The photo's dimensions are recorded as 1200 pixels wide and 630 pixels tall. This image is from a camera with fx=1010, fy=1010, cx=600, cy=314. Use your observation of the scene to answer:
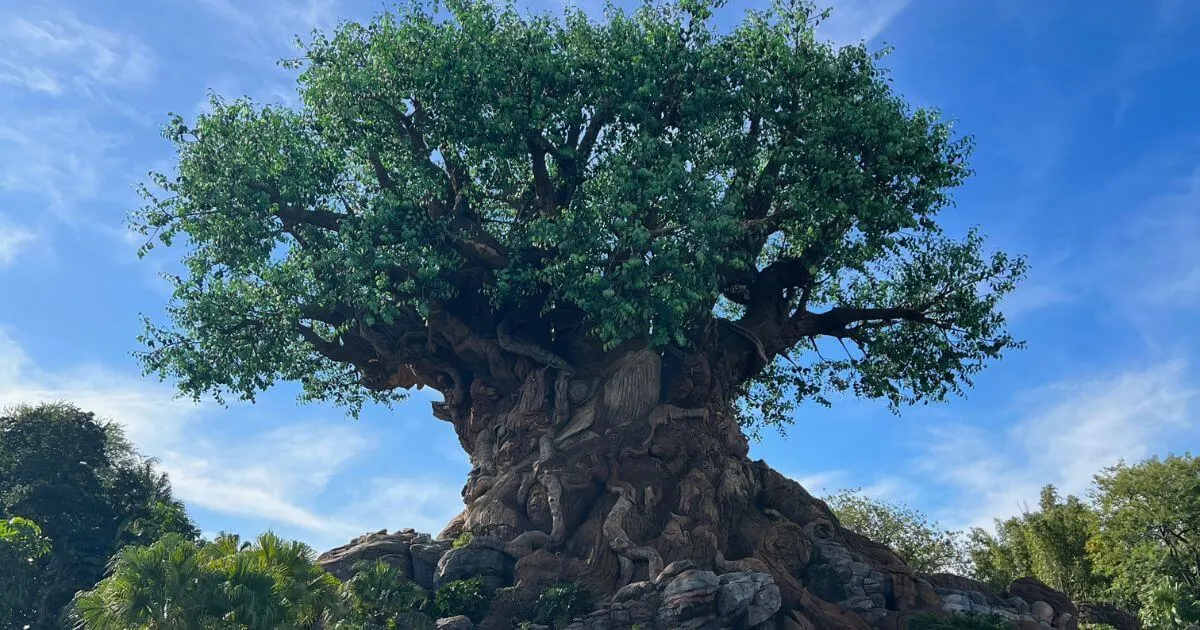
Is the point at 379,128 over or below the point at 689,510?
over

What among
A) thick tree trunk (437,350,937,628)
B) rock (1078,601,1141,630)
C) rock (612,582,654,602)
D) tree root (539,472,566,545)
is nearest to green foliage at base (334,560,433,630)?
thick tree trunk (437,350,937,628)

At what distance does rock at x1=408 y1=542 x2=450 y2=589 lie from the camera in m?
25.6

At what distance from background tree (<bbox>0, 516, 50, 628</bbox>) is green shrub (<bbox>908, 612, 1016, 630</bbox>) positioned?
→ 26.5 m

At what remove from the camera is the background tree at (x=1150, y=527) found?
132 feet

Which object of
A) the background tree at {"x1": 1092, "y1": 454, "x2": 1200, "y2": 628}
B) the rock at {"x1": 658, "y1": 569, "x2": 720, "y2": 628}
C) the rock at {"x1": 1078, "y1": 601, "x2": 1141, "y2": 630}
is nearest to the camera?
the rock at {"x1": 658, "y1": 569, "x2": 720, "y2": 628}

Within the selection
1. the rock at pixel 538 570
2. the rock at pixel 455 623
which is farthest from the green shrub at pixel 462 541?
the rock at pixel 455 623

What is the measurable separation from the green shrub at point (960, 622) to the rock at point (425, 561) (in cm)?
1186

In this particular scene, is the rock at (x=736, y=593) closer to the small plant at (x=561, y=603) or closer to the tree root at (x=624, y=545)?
the tree root at (x=624, y=545)

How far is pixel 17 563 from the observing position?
1303 inches

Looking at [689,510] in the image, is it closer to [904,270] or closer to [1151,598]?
[904,270]

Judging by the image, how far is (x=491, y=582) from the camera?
2458cm

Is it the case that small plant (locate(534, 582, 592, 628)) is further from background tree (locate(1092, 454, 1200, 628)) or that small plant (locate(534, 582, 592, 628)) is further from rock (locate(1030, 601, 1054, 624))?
background tree (locate(1092, 454, 1200, 628))

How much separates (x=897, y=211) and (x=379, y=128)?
14.2 m

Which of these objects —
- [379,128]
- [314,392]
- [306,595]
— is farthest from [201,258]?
[306,595]
